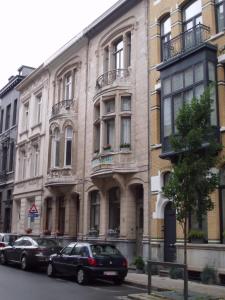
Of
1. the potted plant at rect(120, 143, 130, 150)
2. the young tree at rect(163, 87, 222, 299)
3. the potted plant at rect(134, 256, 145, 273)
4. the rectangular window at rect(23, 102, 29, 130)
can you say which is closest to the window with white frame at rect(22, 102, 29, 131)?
the rectangular window at rect(23, 102, 29, 130)

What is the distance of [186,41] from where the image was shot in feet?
61.4

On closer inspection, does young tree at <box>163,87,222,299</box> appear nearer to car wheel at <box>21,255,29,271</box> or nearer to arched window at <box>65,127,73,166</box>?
car wheel at <box>21,255,29,271</box>

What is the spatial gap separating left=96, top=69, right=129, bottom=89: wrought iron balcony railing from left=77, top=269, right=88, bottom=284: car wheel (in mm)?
10884

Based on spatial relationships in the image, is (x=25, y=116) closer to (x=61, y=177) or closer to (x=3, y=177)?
(x=3, y=177)

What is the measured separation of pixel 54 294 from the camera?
12617 millimetres

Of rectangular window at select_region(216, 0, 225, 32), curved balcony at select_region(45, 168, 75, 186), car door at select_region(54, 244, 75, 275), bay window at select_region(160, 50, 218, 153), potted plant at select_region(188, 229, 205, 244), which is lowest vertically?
car door at select_region(54, 244, 75, 275)

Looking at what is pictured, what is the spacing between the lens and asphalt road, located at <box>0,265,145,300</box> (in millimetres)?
12219

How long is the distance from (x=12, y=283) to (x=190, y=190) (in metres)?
6.94

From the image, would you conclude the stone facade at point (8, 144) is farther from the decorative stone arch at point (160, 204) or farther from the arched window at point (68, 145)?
the decorative stone arch at point (160, 204)

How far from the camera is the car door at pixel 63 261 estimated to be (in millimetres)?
16047

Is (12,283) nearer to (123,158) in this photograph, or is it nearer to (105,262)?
(105,262)

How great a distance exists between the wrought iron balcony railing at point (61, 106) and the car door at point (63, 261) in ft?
40.7

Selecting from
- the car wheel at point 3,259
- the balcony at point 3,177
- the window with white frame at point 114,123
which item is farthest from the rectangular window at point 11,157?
the car wheel at point 3,259

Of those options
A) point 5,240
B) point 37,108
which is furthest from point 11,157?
point 5,240
